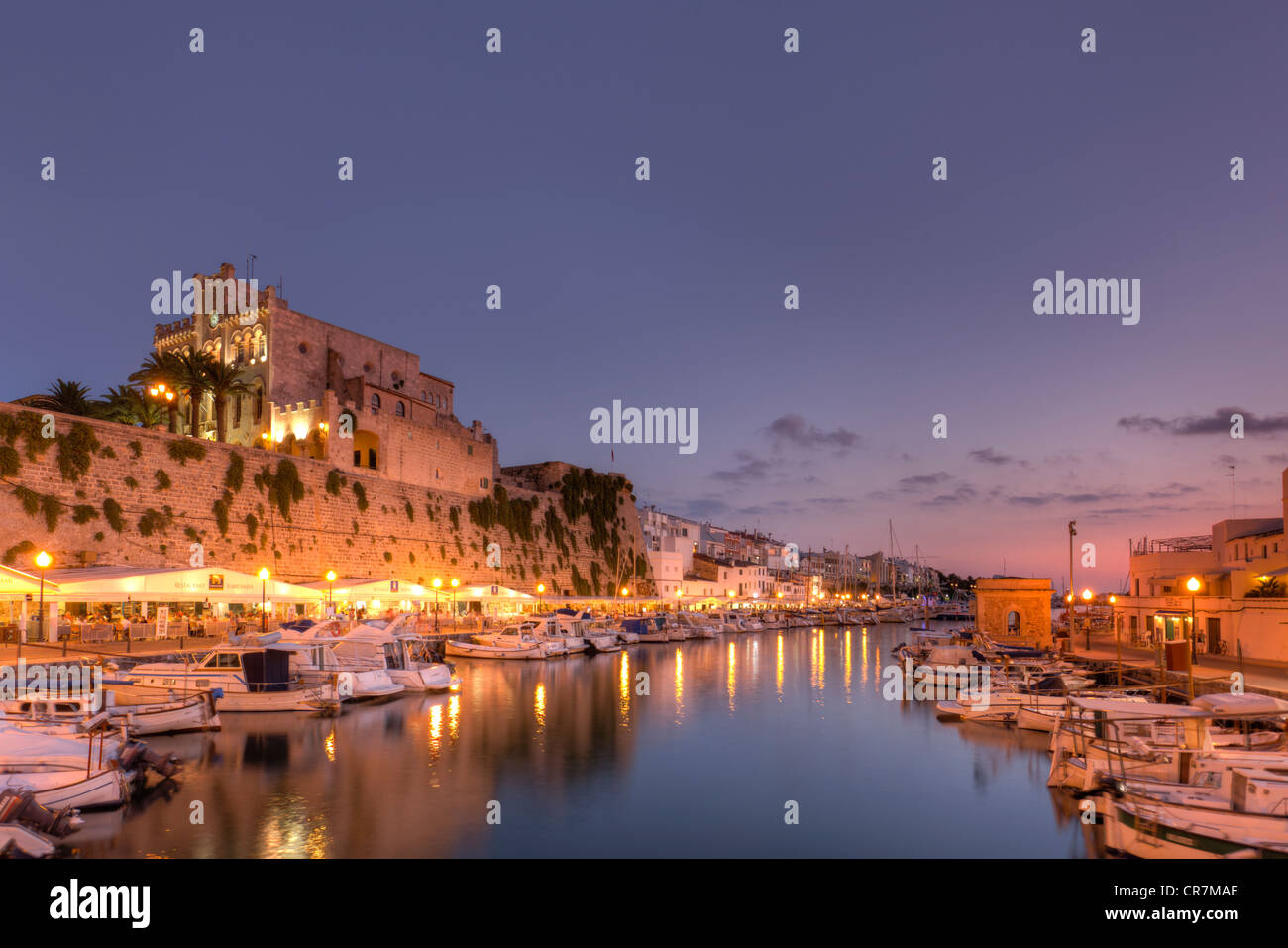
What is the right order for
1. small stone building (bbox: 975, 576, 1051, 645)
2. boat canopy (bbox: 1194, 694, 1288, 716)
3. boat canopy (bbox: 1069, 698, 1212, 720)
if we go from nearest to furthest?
1. boat canopy (bbox: 1194, 694, 1288, 716)
2. boat canopy (bbox: 1069, 698, 1212, 720)
3. small stone building (bbox: 975, 576, 1051, 645)

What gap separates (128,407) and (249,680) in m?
35.3

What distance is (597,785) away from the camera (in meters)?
15.4

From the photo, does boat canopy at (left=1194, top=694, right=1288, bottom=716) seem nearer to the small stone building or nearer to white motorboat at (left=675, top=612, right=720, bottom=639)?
the small stone building

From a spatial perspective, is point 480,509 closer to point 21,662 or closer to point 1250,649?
point 21,662

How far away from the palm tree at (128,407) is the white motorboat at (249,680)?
3200 centimetres

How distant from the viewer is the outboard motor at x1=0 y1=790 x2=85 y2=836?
30.4 feet

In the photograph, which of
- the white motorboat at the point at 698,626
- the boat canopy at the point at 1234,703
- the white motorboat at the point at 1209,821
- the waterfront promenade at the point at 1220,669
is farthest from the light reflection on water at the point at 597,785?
the white motorboat at the point at 698,626

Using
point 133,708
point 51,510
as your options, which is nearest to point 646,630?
point 51,510

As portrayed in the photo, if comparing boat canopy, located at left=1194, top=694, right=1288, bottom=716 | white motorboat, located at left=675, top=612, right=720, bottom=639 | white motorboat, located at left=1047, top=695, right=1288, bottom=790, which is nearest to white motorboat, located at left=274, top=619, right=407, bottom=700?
white motorboat, located at left=1047, top=695, right=1288, bottom=790

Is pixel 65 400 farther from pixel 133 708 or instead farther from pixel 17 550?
pixel 133 708

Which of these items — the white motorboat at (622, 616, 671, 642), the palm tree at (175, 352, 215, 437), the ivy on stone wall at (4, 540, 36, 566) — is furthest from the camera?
the white motorboat at (622, 616, 671, 642)

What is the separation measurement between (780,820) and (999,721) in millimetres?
10238

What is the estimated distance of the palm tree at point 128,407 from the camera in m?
47.5

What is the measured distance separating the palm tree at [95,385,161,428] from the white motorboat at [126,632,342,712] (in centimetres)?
3200
